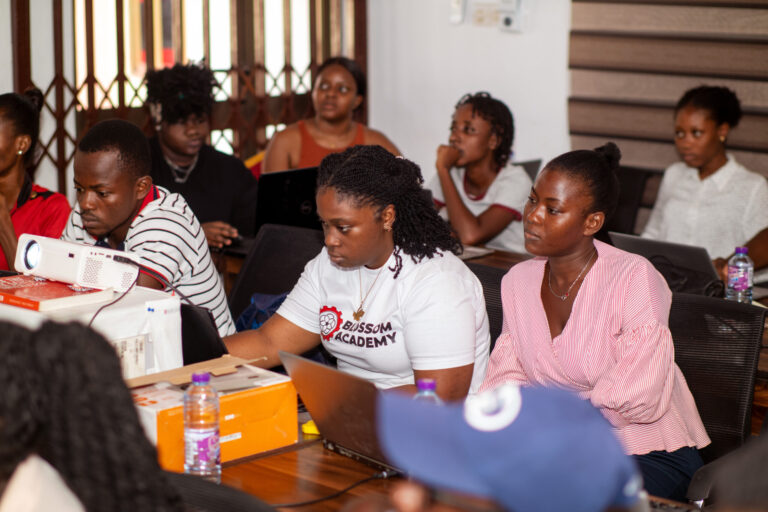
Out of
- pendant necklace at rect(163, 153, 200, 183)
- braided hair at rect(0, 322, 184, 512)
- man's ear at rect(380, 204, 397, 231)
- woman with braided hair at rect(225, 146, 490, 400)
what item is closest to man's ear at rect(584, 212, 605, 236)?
woman with braided hair at rect(225, 146, 490, 400)

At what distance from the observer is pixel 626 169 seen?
441 centimetres

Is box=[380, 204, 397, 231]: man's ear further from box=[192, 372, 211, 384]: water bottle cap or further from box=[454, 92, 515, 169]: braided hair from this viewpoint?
box=[454, 92, 515, 169]: braided hair

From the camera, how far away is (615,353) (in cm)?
207

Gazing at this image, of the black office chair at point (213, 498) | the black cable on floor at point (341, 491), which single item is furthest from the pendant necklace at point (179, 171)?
the black office chair at point (213, 498)

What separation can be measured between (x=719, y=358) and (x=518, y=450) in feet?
4.38

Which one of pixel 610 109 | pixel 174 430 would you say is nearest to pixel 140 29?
pixel 610 109

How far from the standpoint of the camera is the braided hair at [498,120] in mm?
4051

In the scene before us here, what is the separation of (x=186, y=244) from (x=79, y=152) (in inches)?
13.7

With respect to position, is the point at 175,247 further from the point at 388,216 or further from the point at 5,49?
the point at 5,49

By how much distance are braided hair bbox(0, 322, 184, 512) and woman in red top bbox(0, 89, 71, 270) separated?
6.72 feet

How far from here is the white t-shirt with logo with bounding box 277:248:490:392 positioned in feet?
6.59

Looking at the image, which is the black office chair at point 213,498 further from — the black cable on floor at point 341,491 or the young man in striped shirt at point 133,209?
the young man in striped shirt at point 133,209

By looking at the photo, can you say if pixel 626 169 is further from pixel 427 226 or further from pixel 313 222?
pixel 427 226

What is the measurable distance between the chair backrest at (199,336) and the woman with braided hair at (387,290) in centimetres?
19
